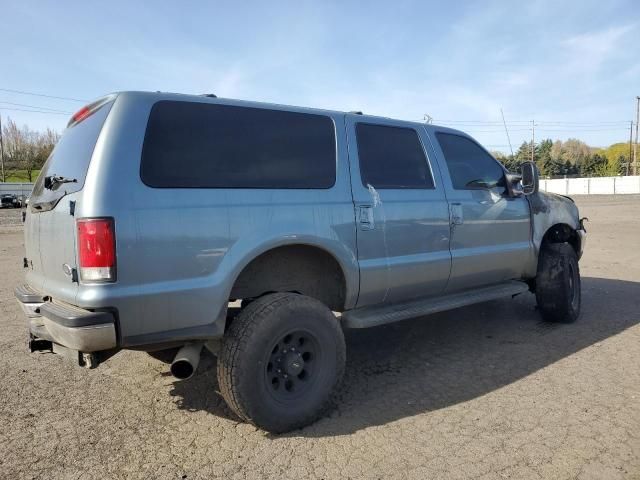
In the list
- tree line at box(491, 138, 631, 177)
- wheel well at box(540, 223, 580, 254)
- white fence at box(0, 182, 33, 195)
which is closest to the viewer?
wheel well at box(540, 223, 580, 254)

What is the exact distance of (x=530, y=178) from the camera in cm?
501

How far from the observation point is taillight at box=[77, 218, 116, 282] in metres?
2.64

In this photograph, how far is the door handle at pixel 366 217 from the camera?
367 cm

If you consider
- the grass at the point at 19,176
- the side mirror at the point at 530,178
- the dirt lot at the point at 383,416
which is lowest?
the dirt lot at the point at 383,416

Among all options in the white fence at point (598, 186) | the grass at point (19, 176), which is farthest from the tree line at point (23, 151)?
the white fence at point (598, 186)

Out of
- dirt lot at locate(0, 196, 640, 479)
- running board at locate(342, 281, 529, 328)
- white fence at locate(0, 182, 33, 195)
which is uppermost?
white fence at locate(0, 182, 33, 195)

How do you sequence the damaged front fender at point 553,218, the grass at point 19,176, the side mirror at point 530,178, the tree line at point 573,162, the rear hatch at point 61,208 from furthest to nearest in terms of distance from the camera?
1. the tree line at point 573,162
2. the grass at point 19,176
3. the damaged front fender at point 553,218
4. the side mirror at point 530,178
5. the rear hatch at point 61,208

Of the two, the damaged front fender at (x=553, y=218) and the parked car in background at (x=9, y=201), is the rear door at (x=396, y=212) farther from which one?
the parked car in background at (x=9, y=201)

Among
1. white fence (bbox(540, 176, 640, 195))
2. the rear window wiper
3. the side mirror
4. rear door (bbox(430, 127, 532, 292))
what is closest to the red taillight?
the rear window wiper

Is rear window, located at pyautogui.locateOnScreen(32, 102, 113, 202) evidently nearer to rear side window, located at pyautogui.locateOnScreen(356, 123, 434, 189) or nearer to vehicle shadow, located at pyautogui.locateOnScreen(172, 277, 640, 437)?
vehicle shadow, located at pyautogui.locateOnScreen(172, 277, 640, 437)

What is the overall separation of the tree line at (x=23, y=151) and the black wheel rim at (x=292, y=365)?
62148 mm

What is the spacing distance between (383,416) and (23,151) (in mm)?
76578

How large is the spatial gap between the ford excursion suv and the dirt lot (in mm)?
373

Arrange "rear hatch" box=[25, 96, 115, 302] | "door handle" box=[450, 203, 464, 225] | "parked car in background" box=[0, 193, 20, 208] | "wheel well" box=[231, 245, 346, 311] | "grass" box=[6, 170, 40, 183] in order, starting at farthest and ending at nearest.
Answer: "grass" box=[6, 170, 40, 183] → "parked car in background" box=[0, 193, 20, 208] → "door handle" box=[450, 203, 464, 225] → "wheel well" box=[231, 245, 346, 311] → "rear hatch" box=[25, 96, 115, 302]
